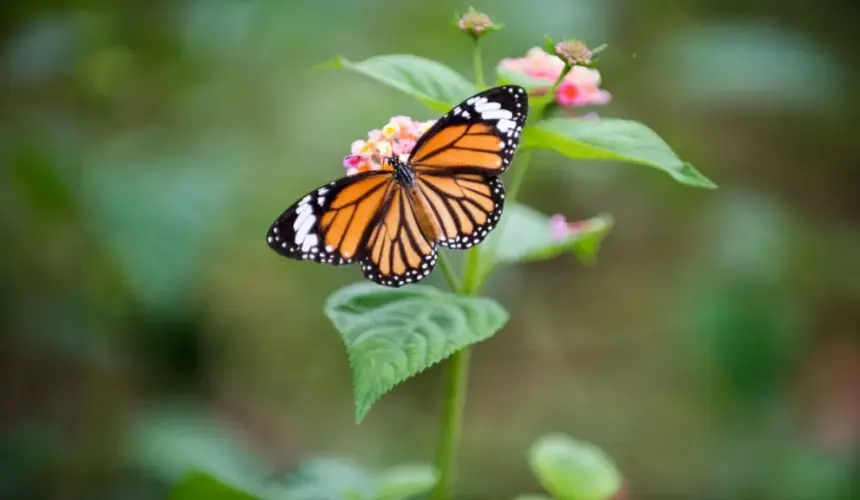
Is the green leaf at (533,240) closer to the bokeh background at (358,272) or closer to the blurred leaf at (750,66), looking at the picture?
the bokeh background at (358,272)

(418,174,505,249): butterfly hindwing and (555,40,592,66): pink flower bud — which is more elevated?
A: (555,40,592,66): pink flower bud

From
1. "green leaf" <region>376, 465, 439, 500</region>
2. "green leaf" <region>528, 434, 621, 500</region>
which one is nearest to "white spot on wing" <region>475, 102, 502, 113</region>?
"green leaf" <region>376, 465, 439, 500</region>

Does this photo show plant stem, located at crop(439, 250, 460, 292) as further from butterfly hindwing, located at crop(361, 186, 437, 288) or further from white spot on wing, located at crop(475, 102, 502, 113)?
white spot on wing, located at crop(475, 102, 502, 113)

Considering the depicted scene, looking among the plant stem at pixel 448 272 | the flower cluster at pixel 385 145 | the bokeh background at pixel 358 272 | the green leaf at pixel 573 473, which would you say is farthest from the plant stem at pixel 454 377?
the bokeh background at pixel 358 272

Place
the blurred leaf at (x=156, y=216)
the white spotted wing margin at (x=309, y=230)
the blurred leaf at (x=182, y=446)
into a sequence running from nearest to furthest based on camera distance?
the white spotted wing margin at (x=309, y=230) < the blurred leaf at (x=182, y=446) < the blurred leaf at (x=156, y=216)

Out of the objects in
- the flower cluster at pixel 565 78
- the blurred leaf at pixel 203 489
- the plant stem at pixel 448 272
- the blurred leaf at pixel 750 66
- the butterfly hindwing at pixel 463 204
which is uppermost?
the blurred leaf at pixel 750 66

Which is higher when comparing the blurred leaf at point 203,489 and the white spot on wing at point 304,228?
the white spot on wing at point 304,228

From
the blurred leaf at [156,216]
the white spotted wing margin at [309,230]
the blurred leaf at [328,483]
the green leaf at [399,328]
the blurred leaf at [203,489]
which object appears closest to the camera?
the green leaf at [399,328]

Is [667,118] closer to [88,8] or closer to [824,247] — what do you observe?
[824,247]

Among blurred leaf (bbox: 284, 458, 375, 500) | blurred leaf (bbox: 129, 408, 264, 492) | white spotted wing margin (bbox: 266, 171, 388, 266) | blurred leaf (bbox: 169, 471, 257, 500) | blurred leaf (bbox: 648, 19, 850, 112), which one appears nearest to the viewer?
white spotted wing margin (bbox: 266, 171, 388, 266)
